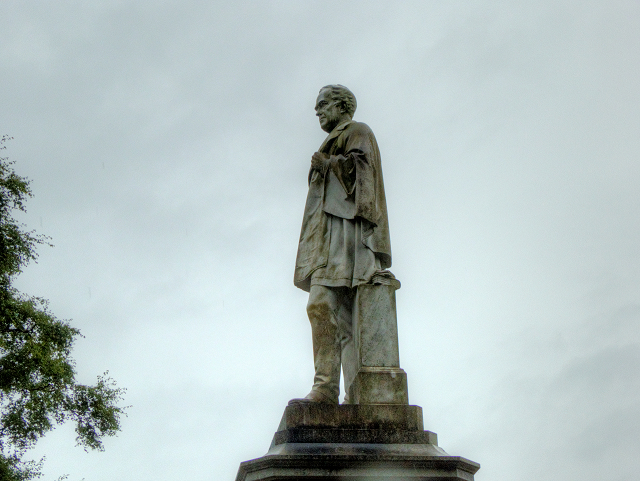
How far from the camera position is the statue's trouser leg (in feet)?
25.6

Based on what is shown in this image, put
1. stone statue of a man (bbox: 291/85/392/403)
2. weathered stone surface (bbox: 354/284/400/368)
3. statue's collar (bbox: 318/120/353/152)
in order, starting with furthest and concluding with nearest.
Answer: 1. statue's collar (bbox: 318/120/353/152)
2. stone statue of a man (bbox: 291/85/392/403)
3. weathered stone surface (bbox: 354/284/400/368)

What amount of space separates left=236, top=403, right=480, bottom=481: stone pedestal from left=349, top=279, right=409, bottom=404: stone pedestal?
0.17 meters

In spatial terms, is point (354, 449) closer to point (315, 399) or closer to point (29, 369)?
point (315, 399)

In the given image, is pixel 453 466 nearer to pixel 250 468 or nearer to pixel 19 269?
pixel 250 468

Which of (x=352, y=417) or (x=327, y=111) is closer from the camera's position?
(x=352, y=417)

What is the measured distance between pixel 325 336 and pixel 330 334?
50 millimetres

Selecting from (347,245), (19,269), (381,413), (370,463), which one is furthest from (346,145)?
(19,269)

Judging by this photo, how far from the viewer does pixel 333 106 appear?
29.7 feet

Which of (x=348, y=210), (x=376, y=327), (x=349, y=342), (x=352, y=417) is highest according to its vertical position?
(x=348, y=210)

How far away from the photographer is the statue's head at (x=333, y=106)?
9039 mm

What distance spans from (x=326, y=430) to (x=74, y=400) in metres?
19.9

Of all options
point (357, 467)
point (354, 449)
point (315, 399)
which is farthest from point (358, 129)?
point (357, 467)

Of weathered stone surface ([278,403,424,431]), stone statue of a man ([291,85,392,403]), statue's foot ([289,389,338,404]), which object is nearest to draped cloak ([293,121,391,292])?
stone statue of a man ([291,85,392,403])

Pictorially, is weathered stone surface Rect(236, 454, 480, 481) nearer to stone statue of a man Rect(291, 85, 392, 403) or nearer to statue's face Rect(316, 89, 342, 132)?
stone statue of a man Rect(291, 85, 392, 403)
